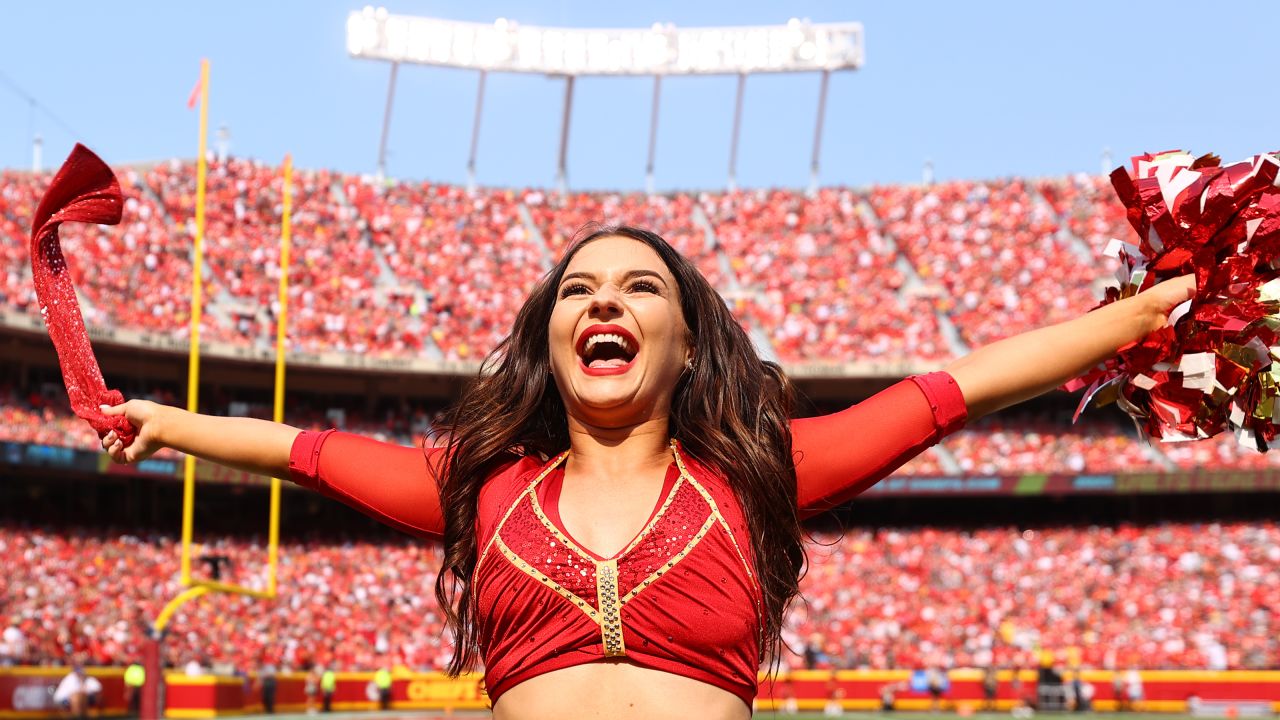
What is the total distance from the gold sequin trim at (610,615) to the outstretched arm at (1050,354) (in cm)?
70

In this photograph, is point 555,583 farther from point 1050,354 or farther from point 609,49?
point 609,49

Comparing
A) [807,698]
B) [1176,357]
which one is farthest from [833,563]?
[1176,357]

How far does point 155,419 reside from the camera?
2.77 meters

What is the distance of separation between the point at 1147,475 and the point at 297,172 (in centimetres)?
2005

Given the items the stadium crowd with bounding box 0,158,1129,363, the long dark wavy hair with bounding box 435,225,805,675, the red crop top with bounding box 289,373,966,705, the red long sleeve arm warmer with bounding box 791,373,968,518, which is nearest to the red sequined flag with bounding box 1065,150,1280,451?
the red long sleeve arm warmer with bounding box 791,373,968,518

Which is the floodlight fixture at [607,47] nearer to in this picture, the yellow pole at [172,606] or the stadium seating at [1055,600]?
the stadium seating at [1055,600]

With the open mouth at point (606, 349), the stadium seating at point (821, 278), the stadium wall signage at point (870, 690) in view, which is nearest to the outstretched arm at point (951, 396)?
the open mouth at point (606, 349)

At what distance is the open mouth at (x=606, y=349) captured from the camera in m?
2.46

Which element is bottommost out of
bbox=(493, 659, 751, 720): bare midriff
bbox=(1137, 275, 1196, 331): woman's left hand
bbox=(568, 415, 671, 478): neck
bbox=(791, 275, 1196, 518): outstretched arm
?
bbox=(493, 659, 751, 720): bare midriff

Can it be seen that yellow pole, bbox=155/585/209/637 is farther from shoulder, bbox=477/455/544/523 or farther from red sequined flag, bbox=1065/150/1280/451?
red sequined flag, bbox=1065/150/1280/451

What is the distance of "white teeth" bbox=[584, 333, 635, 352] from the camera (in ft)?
8.05

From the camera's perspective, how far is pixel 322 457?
8.83ft

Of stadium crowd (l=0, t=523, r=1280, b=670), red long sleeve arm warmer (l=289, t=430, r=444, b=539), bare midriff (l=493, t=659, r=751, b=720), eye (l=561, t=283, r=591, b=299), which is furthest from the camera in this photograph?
stadium crowd (l=0, t=523, r=1280, b=670)

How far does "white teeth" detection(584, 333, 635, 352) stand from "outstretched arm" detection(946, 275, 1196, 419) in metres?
0.57
